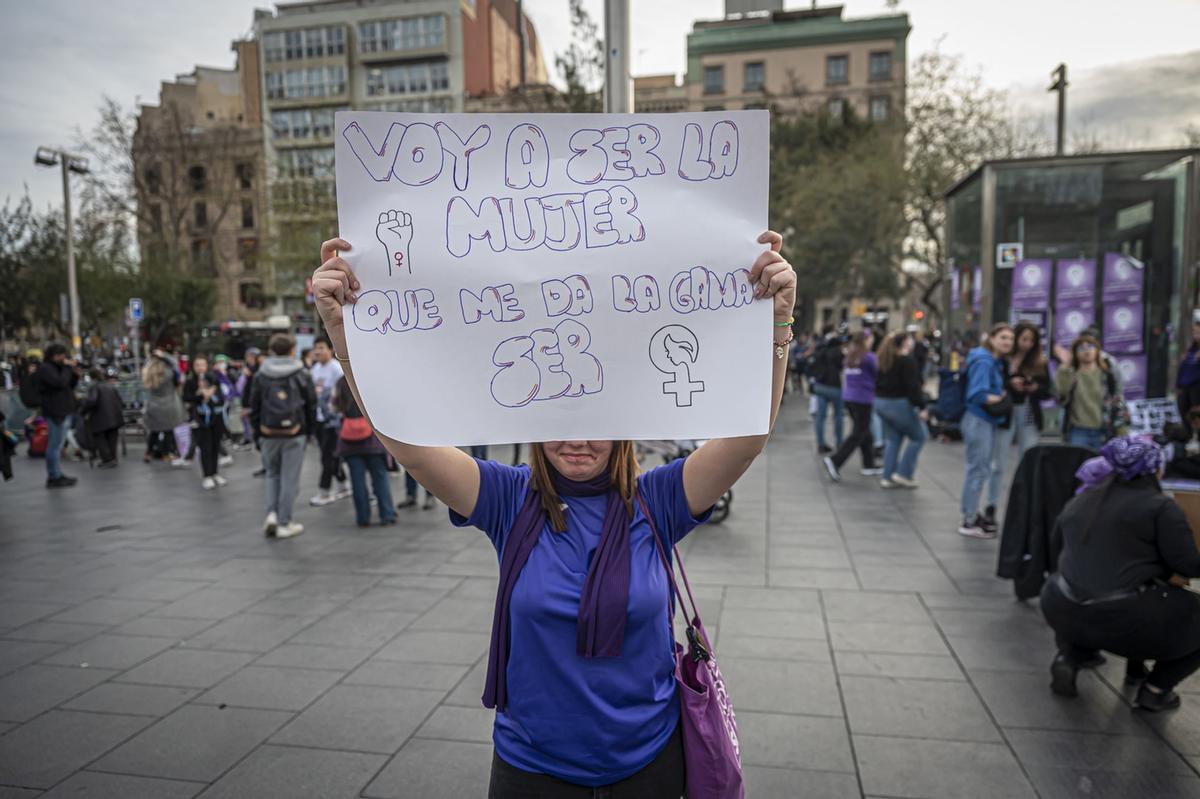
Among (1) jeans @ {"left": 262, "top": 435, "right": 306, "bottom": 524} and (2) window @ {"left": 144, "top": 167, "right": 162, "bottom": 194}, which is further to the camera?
(2) window @ {"left": 144, "top": 167, "right": 162, "bottom": 194}

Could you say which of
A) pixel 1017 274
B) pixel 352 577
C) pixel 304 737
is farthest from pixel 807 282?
pixel 304 737

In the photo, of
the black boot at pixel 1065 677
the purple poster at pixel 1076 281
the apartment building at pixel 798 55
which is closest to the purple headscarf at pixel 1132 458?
the black boot at pixel 1065 677

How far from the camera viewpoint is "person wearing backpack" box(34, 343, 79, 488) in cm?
1102

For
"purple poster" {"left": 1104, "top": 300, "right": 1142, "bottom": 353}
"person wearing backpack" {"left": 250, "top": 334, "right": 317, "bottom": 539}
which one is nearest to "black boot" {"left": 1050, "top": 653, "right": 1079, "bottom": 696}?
"person wearing backpack" {"left": 250, "top": 334, "right": 317, "bottom": 539}

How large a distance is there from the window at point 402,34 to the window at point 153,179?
89.6 feet

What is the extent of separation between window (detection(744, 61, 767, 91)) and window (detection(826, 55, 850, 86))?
4391mm

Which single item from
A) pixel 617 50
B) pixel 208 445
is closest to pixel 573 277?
pixel 617 50

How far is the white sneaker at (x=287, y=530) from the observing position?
7621 mm

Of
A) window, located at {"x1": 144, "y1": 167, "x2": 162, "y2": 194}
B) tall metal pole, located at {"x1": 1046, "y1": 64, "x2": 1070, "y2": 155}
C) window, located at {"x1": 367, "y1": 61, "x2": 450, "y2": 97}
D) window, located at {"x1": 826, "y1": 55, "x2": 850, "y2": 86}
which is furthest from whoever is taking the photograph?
window, located at {"x1": 367, "y1": 61, "x2": 450, "y2": 97}

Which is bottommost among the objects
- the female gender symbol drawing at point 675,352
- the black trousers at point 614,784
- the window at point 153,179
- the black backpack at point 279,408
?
the black trousers at point 614,784

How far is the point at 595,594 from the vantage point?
187cm

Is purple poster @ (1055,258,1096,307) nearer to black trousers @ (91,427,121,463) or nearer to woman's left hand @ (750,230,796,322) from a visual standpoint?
woman's left hand @ (750,230,796,322)

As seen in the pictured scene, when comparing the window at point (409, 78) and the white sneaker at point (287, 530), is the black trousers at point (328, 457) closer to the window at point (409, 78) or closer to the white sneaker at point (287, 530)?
the white sneaker at point (287, 530)

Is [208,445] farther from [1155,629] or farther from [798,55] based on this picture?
[798,55]
